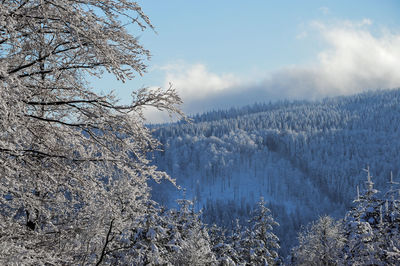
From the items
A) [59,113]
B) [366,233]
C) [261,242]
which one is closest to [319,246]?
[261,242]

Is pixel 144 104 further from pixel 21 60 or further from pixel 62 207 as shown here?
pixel 62 207

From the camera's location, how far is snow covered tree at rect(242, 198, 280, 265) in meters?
25.1

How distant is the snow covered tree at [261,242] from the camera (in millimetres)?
25078

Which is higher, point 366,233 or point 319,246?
point 366,233

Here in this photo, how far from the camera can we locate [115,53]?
173 inches

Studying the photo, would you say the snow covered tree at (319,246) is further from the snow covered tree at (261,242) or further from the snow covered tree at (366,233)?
the snow covered tree at (366,233)

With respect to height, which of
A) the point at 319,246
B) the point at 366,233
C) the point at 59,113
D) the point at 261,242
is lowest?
the point at 319,246

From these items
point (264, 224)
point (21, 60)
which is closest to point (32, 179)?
point (21, 60)

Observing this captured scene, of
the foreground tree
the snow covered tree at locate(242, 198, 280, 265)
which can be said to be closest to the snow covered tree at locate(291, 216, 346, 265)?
the snow covered tree at locate(242, 198, 280, 265)

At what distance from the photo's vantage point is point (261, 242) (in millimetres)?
25531

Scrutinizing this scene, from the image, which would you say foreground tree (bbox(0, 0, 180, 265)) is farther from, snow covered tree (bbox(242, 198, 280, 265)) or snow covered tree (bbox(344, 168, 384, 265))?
snow covered tree (bbox(242, 198, 280, 265))

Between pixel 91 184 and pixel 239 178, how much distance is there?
183m

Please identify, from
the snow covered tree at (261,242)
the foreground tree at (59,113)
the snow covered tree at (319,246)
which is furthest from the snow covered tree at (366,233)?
the foreground tree at (59,113)

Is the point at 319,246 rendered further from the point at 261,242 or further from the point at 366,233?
the point at 366,233
